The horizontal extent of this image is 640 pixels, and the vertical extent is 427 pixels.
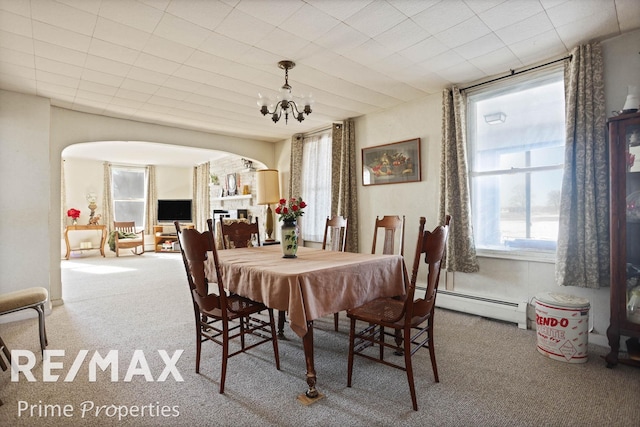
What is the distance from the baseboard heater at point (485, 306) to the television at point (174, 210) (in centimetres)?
761

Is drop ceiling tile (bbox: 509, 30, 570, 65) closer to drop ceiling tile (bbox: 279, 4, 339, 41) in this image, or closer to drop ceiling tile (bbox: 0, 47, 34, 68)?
drop ceiling tile (bbox: 279, 4, 339, 41)

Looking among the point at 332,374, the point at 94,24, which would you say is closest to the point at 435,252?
the point at 332,374

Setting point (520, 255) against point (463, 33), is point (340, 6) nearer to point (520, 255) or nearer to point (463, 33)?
point (463, 33)

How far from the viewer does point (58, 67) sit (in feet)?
9.35

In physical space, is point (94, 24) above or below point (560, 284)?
above

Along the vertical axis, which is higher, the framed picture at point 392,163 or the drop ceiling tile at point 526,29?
the drop ceiling tile at point 526,29

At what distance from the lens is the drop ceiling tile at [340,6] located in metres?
2.05

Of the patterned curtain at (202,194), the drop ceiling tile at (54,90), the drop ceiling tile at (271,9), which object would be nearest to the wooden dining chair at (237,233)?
the drop ceiling tile at (271,9)

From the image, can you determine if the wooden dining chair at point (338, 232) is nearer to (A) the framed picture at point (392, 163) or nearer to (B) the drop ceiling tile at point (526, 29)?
(A) the framed picture at point (392, 163)

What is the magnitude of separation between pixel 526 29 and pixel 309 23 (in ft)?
5.28

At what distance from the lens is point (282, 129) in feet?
17.0

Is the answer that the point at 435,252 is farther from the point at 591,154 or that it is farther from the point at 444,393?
the point at 591,154

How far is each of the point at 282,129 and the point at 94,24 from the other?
311cm

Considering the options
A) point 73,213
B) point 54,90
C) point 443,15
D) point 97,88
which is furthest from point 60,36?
point 73,213
